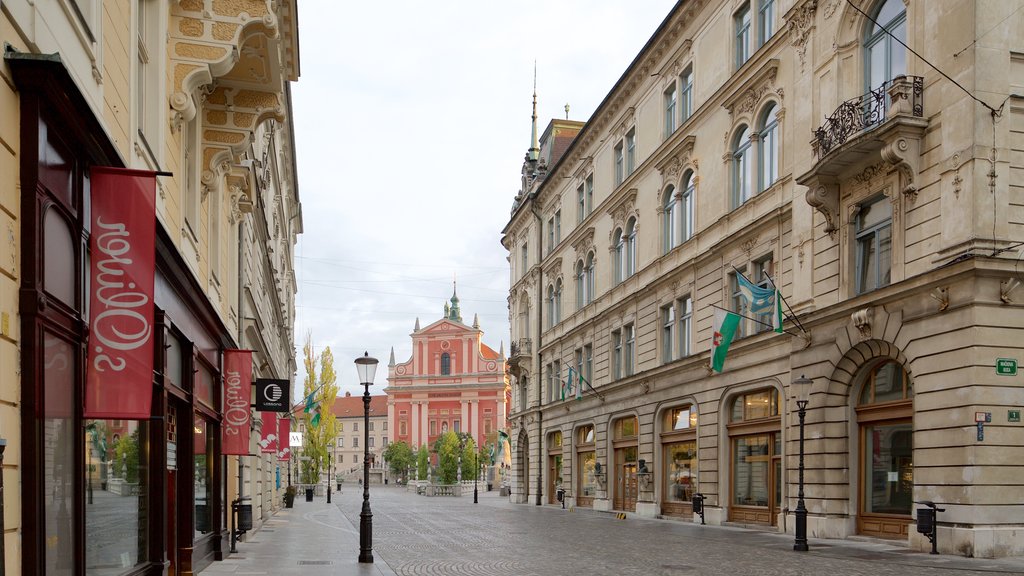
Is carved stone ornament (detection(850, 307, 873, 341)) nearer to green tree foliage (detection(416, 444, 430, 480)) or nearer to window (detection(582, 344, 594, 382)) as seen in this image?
window (detection(582, 344, 594, 382))

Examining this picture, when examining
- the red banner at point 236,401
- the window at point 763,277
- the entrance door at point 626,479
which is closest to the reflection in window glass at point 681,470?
the entrance door at point 626,479

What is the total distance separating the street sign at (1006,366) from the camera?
738 inches

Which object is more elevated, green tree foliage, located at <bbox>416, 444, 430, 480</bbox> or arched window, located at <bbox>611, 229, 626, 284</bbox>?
arched window, located at <bbox>611, 229, 626, 284</bbox>

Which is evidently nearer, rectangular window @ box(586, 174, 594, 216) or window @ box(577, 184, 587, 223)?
rectangular window @ box(586, 174, 594, 216)

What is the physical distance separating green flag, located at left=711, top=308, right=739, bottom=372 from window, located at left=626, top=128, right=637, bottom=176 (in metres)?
14.4

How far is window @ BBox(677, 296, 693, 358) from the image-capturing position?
33.6 metres

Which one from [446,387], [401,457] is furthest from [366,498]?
[401,457]

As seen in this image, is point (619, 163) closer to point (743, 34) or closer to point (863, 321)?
point (743, 34)

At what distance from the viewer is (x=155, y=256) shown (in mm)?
10086

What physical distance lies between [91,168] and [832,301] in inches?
752

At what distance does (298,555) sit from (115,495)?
10.6 metres

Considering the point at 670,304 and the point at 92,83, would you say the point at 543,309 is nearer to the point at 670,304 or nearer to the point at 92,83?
the point at 670,304

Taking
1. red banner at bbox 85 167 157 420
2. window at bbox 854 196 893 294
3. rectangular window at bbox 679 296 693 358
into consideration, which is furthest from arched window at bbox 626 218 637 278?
red banner at bbox 85 167 157 420

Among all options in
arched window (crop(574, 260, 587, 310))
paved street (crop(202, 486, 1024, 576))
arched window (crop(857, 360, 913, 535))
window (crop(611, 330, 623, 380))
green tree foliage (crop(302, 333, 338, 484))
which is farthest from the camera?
green tree foliage (crop(302, 333, 338, 484))
